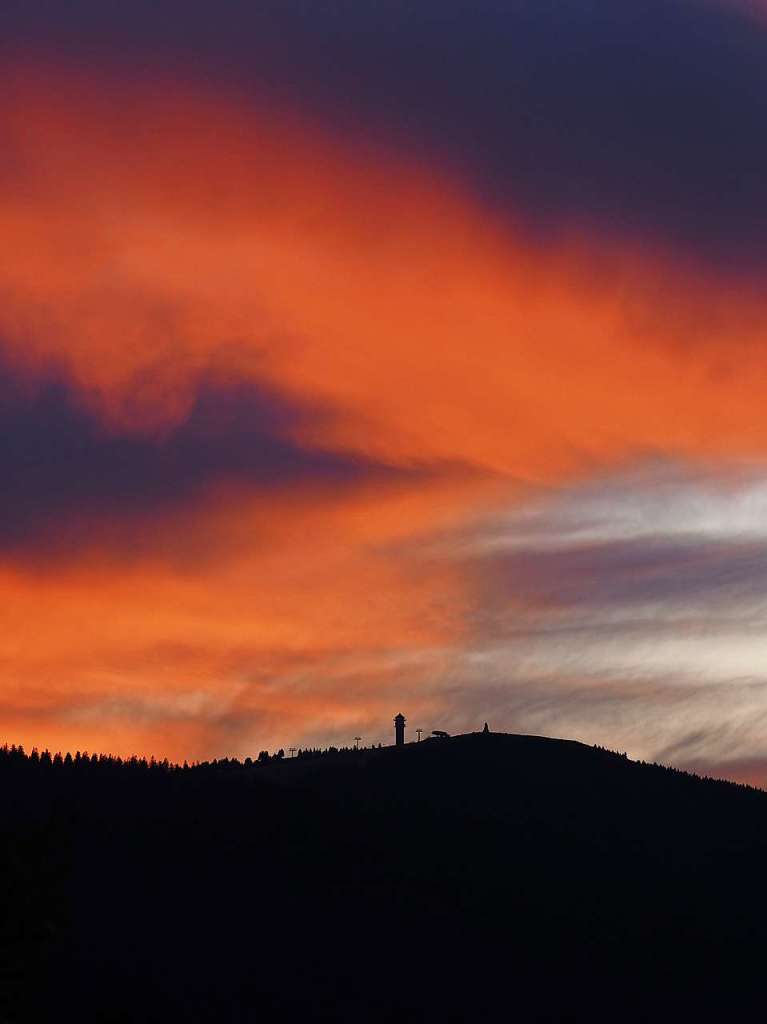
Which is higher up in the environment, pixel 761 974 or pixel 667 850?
pixel 667 850

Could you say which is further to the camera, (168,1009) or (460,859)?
(460,859)

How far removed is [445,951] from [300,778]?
116 ft

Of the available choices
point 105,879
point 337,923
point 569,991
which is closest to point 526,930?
point 569,991

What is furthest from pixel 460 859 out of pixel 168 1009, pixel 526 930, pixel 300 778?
pixel 168 1009

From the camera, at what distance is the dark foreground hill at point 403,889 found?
144 meters

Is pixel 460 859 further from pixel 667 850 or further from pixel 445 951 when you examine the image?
pixel 667 850

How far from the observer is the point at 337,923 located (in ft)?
525

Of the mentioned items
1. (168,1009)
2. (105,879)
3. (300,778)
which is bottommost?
(168,1009)

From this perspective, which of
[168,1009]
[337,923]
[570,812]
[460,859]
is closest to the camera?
[168,1009]

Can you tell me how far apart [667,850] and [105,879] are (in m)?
69.8

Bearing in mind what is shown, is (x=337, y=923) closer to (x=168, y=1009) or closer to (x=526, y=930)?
Answer: (x=526, y=930)

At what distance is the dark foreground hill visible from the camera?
144125 mm

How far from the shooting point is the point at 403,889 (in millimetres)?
169875

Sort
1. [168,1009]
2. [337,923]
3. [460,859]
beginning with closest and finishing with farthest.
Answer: [168,1009], [337,923], [460,859]
